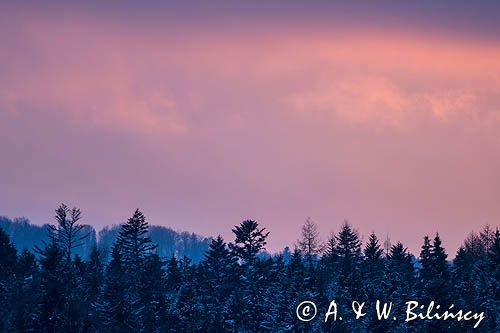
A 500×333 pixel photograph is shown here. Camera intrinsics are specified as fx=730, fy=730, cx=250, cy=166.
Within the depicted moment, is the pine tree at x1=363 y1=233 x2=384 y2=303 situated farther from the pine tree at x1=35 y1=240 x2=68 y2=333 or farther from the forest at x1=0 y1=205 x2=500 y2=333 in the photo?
the pine tree at x1=35 y1=240 x2=68 y2=333

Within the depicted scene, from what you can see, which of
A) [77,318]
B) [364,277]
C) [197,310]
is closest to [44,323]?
[77,318]

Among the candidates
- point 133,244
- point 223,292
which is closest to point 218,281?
point 223,292

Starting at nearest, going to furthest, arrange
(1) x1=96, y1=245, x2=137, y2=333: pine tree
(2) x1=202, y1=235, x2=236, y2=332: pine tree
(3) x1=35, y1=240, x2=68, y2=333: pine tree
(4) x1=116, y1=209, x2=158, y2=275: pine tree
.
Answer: (3) x1=35, y1=240, x2=68, y2=333: pine tree < (1) x1=96, y1=245, x2=137, y2=333: pine tree < (2) x1=202, y1=235, x2=236, y2=332: pine tree < (4) x1=116, y1=209, x2=158, y2=275: pine tree

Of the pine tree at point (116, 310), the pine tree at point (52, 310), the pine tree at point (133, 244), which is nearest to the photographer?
the pine tree at point (52, 310)

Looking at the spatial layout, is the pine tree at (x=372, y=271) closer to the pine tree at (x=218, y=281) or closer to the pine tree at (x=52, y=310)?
the pine tree at (x=218, y=281)

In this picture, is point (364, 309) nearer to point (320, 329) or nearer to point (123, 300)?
point (320, 329)

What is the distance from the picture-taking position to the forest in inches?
2822

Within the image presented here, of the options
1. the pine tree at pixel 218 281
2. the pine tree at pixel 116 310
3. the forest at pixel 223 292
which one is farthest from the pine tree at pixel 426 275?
the pine tree at pixel 116 310

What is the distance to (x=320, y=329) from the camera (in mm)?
72562

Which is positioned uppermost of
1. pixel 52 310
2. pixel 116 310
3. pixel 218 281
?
pixel 218 281

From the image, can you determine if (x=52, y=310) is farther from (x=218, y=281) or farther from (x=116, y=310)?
(x=218, y=281)

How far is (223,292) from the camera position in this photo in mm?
85125

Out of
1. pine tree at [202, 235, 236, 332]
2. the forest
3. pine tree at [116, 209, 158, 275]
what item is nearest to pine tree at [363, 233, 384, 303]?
the forest

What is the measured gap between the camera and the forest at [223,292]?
71.7m
